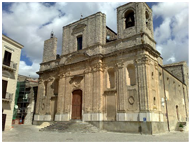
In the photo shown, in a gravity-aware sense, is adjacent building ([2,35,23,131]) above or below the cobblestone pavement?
above

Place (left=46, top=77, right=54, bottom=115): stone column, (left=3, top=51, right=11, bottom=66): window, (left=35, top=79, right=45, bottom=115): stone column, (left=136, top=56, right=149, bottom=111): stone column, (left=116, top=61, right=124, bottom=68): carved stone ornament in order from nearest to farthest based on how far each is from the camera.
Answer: (left=136, top=56, right=149, bottom=111): stone column
(left=3, top=51, right=11, bottom=66): window
(left=116, top=61, right=124, bottom=68): carved stone ornament
(left=46, top=77, right=54, bottom=115): stone column
(left=35, top=79, right=45, bottom=115): stone column

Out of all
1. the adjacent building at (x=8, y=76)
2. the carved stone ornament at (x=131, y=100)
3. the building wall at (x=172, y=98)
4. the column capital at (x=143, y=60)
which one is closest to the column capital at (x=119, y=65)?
the column capital at (x=143, y=60)

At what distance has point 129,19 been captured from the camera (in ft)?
62.6

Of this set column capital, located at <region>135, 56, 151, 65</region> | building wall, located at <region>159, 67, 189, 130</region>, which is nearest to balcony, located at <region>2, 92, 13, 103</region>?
column capital, located at <region>135, 56, 151, 65</region>

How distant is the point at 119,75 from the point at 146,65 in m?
2.68

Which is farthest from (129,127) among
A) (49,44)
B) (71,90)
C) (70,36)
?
(49,44)

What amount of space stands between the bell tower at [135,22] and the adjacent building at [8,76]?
414 inches

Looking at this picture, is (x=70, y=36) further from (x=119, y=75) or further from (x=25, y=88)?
(x=25, y=88)

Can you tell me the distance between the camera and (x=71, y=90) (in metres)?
20.6

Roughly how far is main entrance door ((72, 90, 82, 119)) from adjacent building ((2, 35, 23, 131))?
Answer: 6.04 metres

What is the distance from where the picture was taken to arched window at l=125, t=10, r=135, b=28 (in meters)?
19.2

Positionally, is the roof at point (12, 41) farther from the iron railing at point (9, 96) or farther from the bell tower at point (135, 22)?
the bell tower at point (135, 22)

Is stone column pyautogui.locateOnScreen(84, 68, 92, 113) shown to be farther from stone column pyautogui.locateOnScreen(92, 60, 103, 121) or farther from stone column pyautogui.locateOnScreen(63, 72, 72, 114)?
stone column pyautogui.locateOnScreen(63, 72, 72, 114)

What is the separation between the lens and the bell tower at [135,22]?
17.9 m
